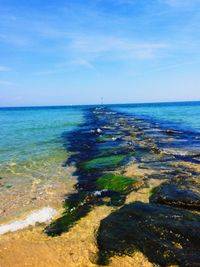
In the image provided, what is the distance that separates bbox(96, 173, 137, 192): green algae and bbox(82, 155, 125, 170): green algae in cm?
218

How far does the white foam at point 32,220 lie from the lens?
8172mm

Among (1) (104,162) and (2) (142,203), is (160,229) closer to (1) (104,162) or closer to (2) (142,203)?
(2) (142,203)

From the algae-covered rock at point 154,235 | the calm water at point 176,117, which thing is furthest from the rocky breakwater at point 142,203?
the calm water at point 176,117

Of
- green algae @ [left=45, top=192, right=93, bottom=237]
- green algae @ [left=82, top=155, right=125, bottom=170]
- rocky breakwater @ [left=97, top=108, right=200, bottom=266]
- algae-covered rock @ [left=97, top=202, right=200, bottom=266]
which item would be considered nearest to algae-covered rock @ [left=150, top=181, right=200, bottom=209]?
rocky breakwater @ [left=97, top=108, right=200, bottom=266]

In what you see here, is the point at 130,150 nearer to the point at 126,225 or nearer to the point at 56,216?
the point at 56,216

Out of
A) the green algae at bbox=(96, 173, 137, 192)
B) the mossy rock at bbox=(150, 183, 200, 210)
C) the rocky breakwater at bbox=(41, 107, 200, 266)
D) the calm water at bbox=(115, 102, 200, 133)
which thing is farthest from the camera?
the calm water at bbox=(115, 102, 200, 133)

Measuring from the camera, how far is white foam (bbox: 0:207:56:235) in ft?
26.8

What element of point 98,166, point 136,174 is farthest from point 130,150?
point 136,174

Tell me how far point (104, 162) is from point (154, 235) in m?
9.00

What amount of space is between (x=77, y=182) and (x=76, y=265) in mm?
6338

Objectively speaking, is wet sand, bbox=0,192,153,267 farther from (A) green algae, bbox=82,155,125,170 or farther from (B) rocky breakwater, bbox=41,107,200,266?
(A) green algae, bbox=82,155,125,170

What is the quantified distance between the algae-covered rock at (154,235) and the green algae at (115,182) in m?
2.91

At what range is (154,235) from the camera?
667 cm

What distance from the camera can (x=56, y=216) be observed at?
8.98 meters
